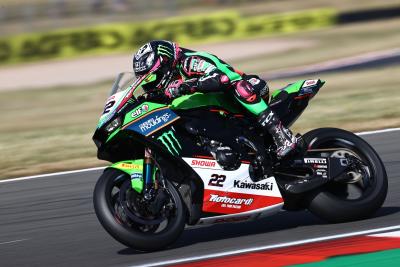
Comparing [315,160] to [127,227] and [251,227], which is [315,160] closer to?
[251,227]

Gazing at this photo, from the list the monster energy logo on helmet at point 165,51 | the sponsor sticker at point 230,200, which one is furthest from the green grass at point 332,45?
the monster energy logo on helmet at point 165,51

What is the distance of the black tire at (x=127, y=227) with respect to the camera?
234 inches

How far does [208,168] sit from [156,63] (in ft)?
2.94

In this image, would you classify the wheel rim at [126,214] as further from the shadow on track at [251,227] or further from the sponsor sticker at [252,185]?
the sponsor sticker at [252,185]

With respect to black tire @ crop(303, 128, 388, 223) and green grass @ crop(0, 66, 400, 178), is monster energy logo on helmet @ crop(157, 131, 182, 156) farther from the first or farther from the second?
green grass @ crop(0, 66, 400, 178)

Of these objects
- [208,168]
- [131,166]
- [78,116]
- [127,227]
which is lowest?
[78,116]

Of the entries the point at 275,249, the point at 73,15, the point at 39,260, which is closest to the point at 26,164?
the point at 39,260

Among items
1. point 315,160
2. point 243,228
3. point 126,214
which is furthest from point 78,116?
point 126,214

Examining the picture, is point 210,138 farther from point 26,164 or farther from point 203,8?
point 203,8

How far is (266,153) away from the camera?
652 cm

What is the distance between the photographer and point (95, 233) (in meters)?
7.07

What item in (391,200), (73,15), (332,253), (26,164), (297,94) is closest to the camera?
(332,253)

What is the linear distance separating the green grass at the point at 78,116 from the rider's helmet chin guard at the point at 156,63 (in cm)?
458

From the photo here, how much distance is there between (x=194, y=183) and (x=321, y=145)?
4.03 ft
